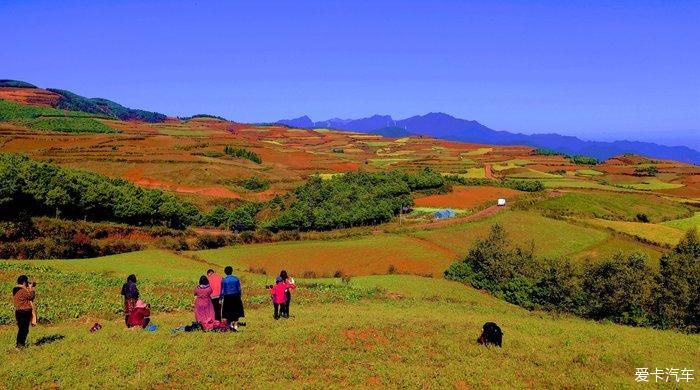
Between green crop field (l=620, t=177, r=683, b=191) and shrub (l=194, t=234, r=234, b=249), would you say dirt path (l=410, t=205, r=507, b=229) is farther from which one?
green crop field (l=620, t=177, r=683, b=191)

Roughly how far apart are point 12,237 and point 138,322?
3841 cm

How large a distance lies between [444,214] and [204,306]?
65.9 m

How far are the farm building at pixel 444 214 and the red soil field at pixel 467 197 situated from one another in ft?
12.2

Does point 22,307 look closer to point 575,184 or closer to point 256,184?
point 256,184

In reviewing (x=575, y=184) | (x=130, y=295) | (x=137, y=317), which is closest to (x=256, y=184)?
(x=575, y=184)

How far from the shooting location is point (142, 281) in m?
34.0

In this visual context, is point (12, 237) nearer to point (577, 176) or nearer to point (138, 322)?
point (138, 322)

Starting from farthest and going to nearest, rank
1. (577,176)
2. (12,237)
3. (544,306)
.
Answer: (577,176) < (12,237) < (544,306)

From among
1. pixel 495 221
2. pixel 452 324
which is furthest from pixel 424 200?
pixel 452 324

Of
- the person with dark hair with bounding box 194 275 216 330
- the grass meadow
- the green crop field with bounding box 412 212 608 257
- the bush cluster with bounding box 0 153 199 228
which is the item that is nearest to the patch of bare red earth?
the bush cluster with bounding box 0 153 199 228

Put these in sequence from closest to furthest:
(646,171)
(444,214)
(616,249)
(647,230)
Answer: (616,249), (647,230), (444,214), (646,171)

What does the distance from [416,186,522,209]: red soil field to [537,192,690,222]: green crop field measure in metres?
8.71

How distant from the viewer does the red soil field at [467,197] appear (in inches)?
3563

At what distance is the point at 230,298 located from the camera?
1936 cm
